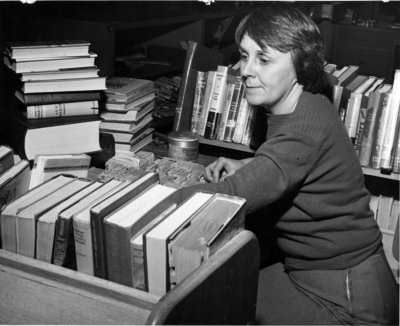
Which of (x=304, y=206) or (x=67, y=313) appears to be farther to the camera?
(x=304, y=206)

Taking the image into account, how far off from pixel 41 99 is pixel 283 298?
36.8 inches

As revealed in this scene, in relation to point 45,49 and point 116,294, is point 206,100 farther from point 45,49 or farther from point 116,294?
point 116,294

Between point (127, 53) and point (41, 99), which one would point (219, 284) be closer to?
point (41, 99)

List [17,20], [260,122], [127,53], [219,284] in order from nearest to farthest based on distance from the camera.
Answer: [219,284] < [17,20] < [260,122] < [127,53]

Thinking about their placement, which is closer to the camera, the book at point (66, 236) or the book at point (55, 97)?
the book at point (66, 236)

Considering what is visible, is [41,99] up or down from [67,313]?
up

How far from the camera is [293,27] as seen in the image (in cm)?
146

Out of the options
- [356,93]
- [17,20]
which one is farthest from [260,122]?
[17,20]

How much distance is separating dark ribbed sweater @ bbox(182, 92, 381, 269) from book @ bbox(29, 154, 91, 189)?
420mm

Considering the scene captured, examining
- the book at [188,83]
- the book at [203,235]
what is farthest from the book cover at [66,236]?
the book at [188,83]

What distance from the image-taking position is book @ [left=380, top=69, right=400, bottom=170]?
1.97m

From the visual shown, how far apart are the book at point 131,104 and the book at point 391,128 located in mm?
909

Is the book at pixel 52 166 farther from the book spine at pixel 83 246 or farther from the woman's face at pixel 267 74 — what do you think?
the woman's face at pixel 267 74

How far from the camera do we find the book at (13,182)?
1.26 meters
